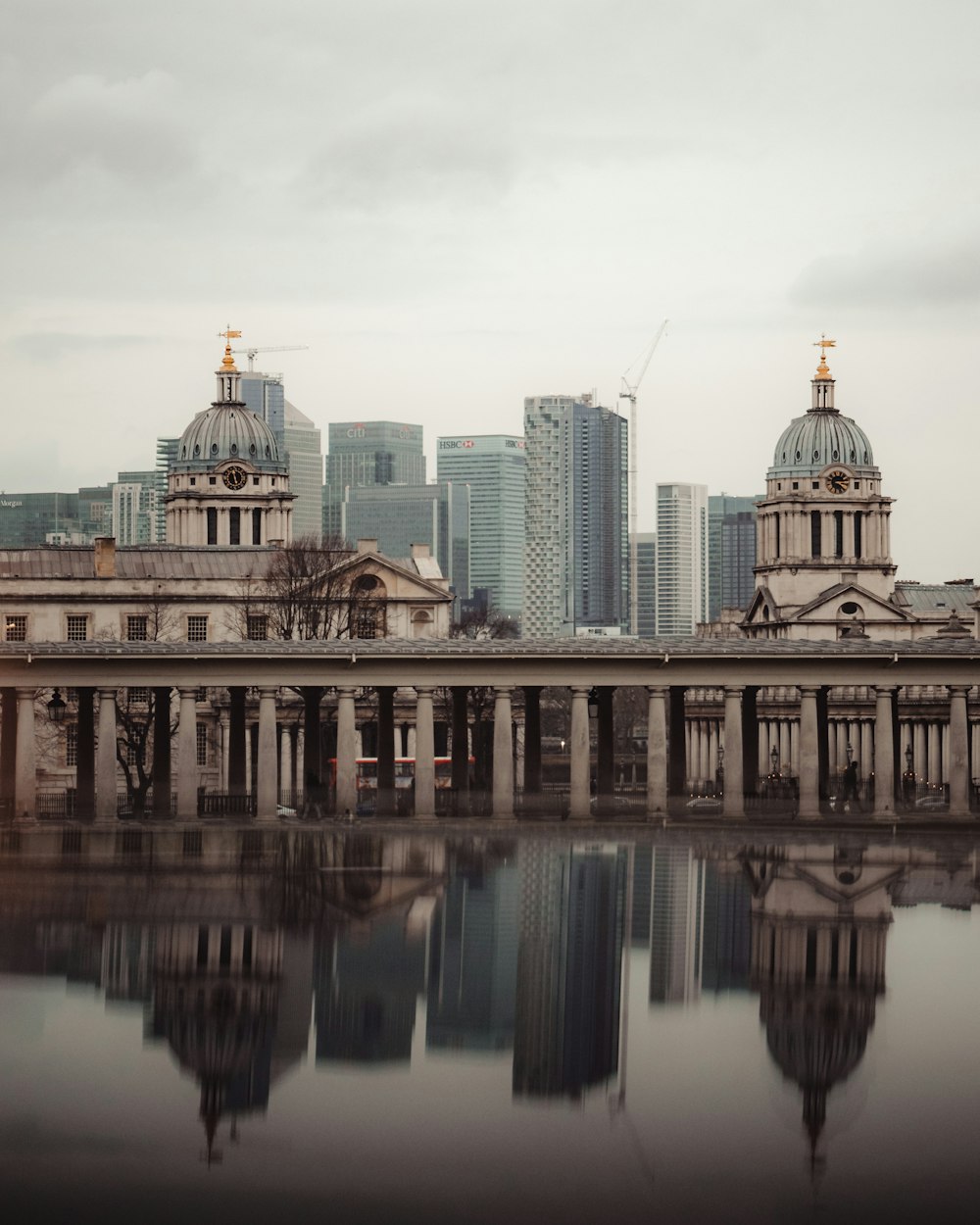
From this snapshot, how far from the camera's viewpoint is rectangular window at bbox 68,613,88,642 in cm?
12781

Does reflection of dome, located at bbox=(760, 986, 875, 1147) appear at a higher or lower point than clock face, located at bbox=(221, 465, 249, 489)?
lower

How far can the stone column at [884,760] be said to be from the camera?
3413 inches

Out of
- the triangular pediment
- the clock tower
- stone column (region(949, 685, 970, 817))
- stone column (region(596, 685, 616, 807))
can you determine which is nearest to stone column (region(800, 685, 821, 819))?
stone column (region(949, 685, 970, 817))

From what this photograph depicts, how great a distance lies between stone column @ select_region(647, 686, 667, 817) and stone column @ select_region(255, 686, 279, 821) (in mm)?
14921

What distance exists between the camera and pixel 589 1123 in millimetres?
35656

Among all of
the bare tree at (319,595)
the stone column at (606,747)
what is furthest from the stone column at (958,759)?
the bare tree at (319,595)

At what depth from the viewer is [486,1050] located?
135ft

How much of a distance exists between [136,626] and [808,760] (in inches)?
2089

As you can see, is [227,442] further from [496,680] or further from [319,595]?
[496,680]

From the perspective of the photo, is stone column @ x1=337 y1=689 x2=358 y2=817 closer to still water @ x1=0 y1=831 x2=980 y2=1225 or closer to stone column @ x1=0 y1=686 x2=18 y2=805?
stone column @ x1=0 y1=686 x2=18 y2=805

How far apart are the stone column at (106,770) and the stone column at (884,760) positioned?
30.1 meters

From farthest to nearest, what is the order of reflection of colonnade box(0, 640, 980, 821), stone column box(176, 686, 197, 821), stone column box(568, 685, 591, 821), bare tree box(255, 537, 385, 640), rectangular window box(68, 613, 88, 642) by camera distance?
rectangular window box(68, 613, 88, 642) < bare tree box(255, 537, 385, 640) < stone column box(568, 685, 591, 821) < reflection of colonnade box(0, 640, 980, 821) < stone column box(176, 686, 197, 821)

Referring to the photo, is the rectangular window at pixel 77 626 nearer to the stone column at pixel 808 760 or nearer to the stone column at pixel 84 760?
the stone column at pixel 84 760

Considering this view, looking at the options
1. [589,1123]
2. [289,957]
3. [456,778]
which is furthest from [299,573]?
[589,1123]
